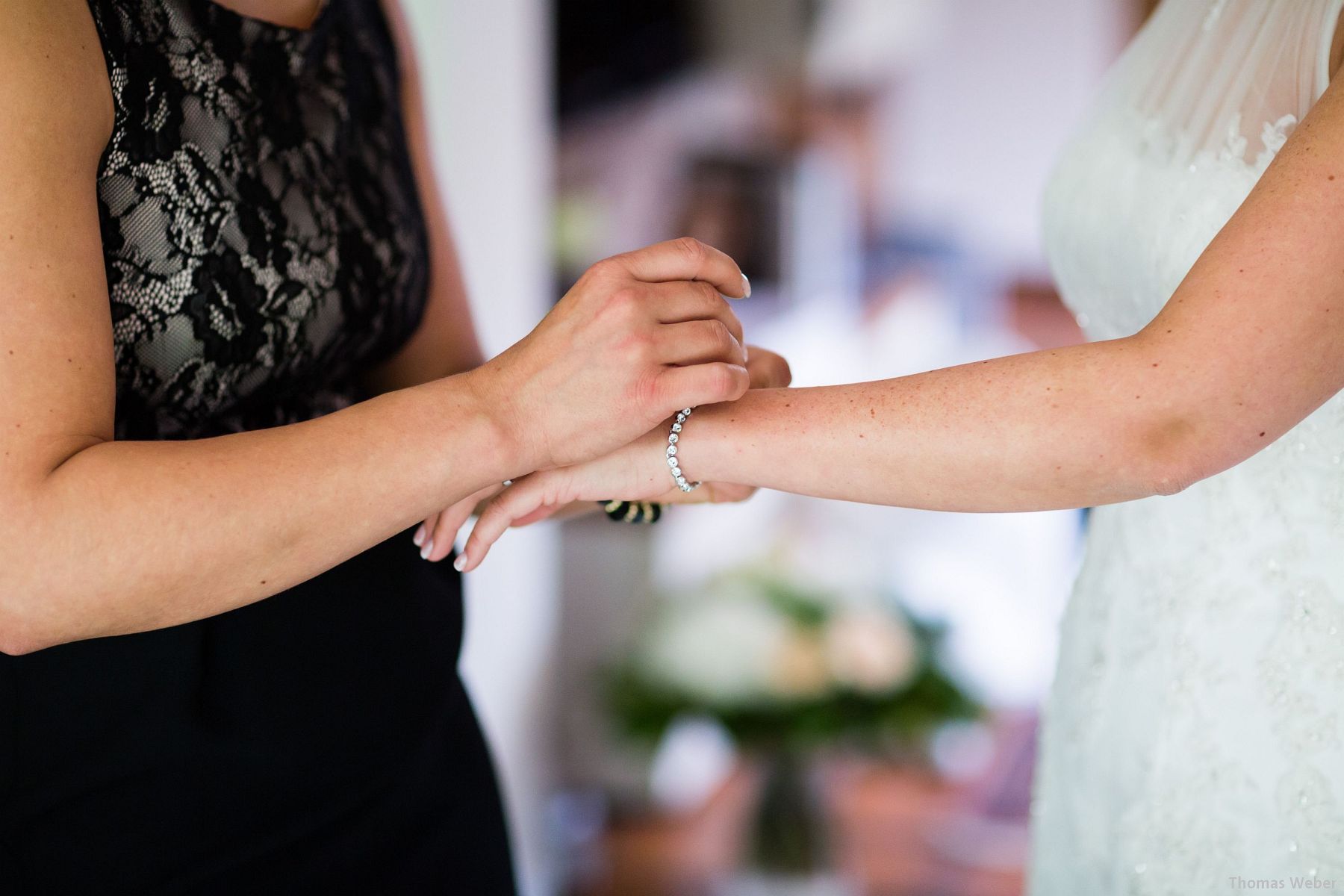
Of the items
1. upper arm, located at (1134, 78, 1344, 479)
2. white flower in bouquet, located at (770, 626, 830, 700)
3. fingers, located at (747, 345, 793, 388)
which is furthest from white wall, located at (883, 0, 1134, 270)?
upper arm, located at (1134, 78, 1344, 479)

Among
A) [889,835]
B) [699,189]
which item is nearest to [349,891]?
[889,835]

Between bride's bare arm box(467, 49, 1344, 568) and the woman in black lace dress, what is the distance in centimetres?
10

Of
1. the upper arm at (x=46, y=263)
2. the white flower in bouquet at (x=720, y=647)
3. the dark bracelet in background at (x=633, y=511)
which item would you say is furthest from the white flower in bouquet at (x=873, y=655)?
the upper arm at (x=46, y=263)

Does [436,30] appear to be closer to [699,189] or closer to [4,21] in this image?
[4,21]

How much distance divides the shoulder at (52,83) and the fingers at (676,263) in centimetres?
38

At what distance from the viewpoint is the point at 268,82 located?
0.94 m

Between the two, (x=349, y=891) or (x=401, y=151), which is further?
(x=401, y=151)

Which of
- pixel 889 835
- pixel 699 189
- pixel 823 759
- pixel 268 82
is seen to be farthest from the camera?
pixel 699 189

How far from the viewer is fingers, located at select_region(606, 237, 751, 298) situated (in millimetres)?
878

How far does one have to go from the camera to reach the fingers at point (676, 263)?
2.88ft

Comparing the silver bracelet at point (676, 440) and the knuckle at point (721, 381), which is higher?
the knuckle at point (721, 381)

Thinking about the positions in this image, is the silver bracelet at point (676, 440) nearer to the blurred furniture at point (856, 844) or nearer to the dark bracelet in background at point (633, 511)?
the dark bracelet in background at point (633, 511)

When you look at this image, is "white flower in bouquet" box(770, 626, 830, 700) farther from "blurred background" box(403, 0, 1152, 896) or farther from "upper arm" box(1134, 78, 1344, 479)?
"upper arm" box(1134, 78, 1344, 479)

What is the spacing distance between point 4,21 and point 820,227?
4646 mm
